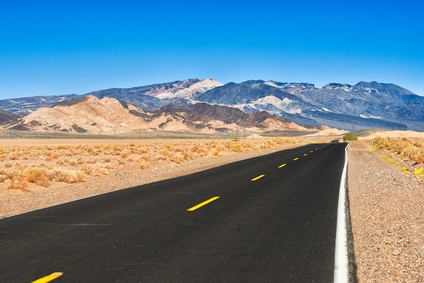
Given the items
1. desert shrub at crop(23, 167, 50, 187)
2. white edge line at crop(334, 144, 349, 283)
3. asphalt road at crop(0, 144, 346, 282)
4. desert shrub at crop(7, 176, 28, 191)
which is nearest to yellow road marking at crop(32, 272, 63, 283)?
asphalt road at crop(0, 144, 346, 282)

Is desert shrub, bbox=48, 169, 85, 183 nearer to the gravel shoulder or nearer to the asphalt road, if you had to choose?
the asphalt road

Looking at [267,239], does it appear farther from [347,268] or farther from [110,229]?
[110,229]

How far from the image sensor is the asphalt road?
18.4 feet

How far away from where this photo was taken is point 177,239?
7.31 meters

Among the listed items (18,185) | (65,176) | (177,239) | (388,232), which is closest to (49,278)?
(177,239)

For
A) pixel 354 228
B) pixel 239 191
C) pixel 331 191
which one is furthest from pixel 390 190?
pixel 354 228

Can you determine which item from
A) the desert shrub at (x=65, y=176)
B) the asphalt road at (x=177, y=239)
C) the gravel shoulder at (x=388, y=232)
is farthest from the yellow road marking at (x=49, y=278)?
the desert shrub at (x=65, y=176)

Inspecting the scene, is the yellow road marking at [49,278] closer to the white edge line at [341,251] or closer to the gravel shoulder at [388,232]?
the white edge line at [341,251]

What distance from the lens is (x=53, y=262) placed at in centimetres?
608

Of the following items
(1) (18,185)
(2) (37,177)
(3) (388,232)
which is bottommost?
(1) (18,185)

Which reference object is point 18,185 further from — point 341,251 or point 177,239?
point 341,251

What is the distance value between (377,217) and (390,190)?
17.8 feet

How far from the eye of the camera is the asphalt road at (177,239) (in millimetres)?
5594

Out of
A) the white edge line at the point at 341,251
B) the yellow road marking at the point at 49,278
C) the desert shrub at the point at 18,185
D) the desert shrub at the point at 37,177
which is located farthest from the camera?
the desert shrub at the point at 37,177
